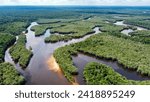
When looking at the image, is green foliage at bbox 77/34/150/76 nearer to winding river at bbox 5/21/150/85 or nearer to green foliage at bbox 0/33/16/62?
winding river at bbox 5/21/150/85

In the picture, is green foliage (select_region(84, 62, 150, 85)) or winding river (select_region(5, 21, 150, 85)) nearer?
green foliage (select_region(84, 62, 150, 85))

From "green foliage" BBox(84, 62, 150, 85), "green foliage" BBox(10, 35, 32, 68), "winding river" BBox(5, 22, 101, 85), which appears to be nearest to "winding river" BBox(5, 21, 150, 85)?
"winding river" BBox(5, 22, 101, 85)

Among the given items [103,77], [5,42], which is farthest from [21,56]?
[103,77]

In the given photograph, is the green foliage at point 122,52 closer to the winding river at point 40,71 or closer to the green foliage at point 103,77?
the green foliage at point 103,77

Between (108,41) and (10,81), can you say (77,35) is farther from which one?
(10,81)

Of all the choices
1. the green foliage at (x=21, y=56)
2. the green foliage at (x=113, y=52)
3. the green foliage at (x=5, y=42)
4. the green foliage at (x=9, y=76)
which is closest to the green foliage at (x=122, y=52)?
the green foliage at (x=113, y=52)

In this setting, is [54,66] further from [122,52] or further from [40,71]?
[122,52]
